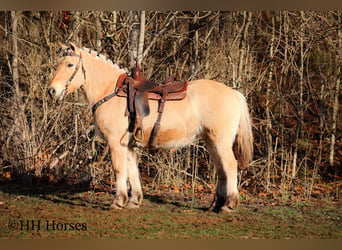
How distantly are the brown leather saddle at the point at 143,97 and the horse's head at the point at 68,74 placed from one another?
65 cm

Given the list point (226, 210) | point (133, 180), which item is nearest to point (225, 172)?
point (226, 210)

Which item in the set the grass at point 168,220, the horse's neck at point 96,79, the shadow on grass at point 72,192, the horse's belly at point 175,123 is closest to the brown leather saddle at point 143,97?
the horse's belly at point 175,123

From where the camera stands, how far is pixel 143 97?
611 cm

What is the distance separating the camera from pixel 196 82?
6430 mm

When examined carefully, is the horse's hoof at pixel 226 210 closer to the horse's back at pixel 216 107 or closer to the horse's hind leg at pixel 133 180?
the horse's back at pixel 216 107

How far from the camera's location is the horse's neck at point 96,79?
6367mm

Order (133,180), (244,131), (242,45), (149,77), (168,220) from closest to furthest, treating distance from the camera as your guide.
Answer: (168,220) → (244,131) → (133,180) → (149,77) → (242,45)

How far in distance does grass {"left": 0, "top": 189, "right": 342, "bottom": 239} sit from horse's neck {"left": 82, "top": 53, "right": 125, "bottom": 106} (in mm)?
1782

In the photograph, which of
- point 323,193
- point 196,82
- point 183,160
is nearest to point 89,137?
point 183,160

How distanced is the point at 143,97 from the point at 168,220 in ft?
5.95

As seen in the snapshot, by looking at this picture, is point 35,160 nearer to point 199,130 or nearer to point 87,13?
point 87,13

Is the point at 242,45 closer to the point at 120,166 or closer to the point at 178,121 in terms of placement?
the point at 178,121

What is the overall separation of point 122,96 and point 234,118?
1709 mm

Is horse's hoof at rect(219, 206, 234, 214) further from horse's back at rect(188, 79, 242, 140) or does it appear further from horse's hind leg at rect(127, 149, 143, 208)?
horse's hind leg at rect(127, 149, 143, 208)
